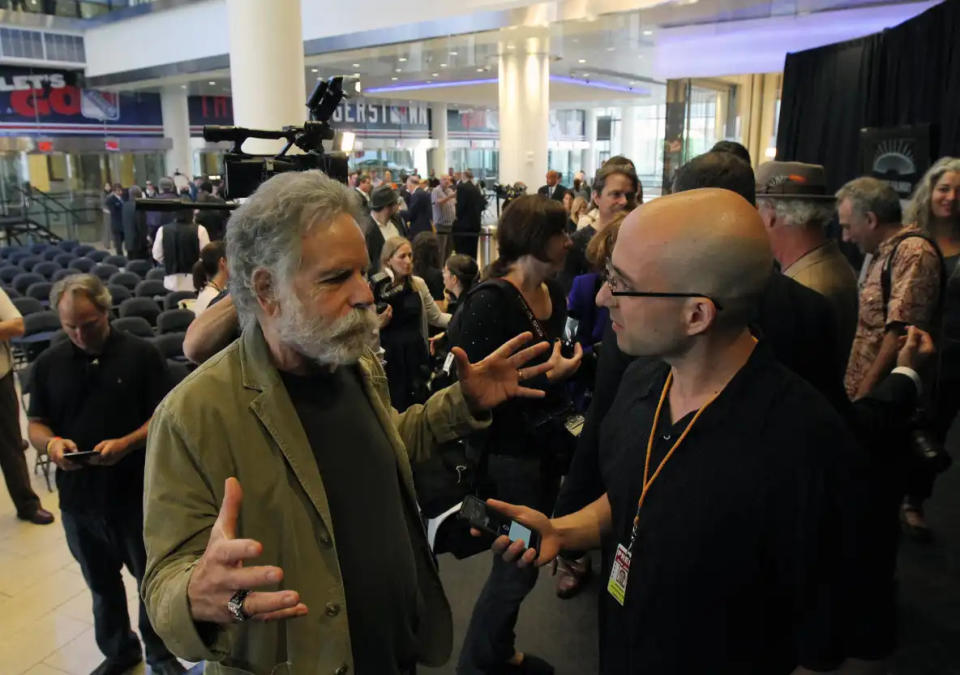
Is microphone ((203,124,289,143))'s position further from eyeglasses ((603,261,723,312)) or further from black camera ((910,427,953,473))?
black camera ((910,427,953,473))

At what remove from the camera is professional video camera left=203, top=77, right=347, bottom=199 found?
2.29m

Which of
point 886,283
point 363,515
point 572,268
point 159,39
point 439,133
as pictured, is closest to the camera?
point 363,515

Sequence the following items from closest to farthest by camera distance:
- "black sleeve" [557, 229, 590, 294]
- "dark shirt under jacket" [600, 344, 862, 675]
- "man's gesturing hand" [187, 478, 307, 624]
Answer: "man's gesturing hand" [187, 478, 307, 624], "dark shirt under jacket" [600, 344, 862, 675], "black sleeve" [557, 229, 590, 294]

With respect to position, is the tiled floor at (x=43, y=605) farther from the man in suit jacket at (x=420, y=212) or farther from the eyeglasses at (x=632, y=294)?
the man in suit jacket at (x=420, y=212)

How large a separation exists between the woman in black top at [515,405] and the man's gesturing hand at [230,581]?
1.24 m

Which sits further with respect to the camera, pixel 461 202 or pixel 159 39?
pixel 159 39

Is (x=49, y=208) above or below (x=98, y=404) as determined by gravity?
above

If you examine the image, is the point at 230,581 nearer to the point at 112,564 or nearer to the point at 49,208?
the point at 112,564

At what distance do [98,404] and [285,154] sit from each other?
126cm

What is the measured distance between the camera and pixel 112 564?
9.30 ft

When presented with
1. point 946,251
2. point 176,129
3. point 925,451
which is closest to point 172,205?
point 925,451

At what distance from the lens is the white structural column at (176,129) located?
22281mm

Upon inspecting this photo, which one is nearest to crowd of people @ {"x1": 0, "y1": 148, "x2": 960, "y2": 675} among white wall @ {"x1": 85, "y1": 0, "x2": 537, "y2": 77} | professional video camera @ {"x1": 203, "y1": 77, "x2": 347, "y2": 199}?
professional video camera @ {"x1": 203, "y1": 77, "x2": 347, "y2": 199}

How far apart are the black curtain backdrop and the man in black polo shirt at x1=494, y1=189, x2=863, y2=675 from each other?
627 centimetres
